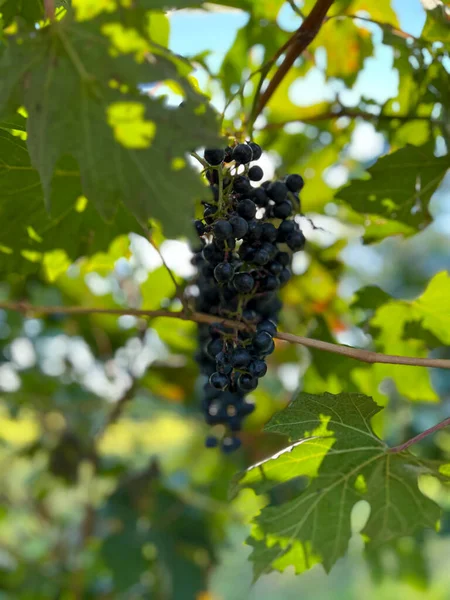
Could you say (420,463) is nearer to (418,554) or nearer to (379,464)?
(379,464)

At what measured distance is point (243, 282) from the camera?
102 centimetres

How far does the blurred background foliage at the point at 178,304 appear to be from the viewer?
3.79ft

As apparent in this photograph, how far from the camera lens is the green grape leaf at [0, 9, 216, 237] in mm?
699

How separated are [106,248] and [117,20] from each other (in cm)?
71

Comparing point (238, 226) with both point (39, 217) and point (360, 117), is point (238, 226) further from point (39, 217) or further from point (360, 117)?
point (360, 117)

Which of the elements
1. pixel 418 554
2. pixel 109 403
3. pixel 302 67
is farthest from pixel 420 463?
pixel 418 554

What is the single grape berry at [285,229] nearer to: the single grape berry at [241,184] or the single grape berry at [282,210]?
the single grape berry at [282,210]

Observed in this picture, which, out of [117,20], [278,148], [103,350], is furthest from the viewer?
[103,350]

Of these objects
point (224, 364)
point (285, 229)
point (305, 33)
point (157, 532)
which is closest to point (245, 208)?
point (285, 229)

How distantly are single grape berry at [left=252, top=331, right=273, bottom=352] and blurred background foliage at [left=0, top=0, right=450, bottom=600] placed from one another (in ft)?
0.76

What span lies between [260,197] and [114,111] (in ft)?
1.36

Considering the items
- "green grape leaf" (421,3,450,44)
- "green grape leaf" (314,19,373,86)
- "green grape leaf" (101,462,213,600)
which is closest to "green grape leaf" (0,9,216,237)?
"green grape leaf" (421,3,450,44)

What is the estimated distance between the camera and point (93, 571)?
245cm

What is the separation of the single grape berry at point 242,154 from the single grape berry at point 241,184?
0.03 meters
